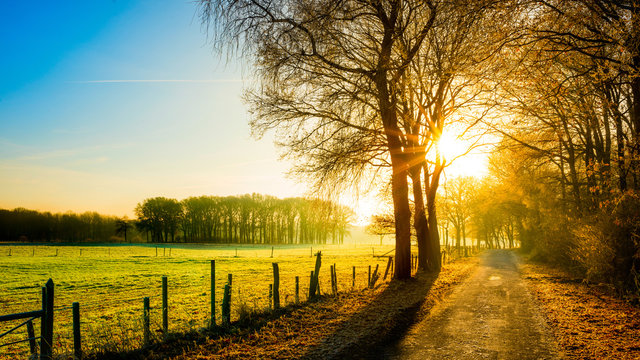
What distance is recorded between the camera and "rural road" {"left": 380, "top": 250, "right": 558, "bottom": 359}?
620 cm

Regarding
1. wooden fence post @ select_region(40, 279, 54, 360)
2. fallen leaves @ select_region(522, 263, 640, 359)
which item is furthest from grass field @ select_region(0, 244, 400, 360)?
fallen leaves @ select_region(522, 263, 640, 359)

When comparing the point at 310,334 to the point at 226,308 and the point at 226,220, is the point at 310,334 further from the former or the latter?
the point at 226,220

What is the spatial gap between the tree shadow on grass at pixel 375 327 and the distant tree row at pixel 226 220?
314ft

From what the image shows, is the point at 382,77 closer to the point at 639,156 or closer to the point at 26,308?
the point at 639,156

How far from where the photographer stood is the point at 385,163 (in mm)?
15414

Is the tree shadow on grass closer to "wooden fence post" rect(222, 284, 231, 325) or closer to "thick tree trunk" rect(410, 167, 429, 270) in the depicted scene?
"wooden fence post" rect(222, 284, 231, 325)

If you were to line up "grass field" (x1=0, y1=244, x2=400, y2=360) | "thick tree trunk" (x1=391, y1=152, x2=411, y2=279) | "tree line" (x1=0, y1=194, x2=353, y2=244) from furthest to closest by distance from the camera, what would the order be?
"tree line" (x1=0, y1=194, x2=353, y2=244), "thick tree trunk" (x1=391, y1=152, x2=411, y2=279), "grass field" (x1=0, y1=244, x2=400, y2=360)

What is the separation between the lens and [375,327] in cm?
775

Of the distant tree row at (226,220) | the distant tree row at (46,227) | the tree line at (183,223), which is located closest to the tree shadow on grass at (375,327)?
the tree line at (183,223)

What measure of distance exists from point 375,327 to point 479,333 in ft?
6.97

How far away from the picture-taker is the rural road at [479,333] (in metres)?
6.20

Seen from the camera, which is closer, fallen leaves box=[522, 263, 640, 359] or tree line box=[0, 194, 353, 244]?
fallen leaves box=[522, 263, 640, 359]

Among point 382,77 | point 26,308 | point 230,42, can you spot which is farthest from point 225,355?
point 26,308

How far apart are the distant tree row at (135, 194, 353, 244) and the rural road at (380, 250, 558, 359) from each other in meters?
96.1
